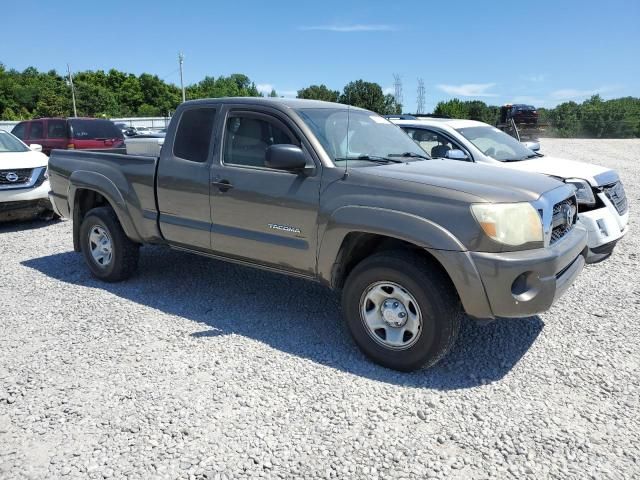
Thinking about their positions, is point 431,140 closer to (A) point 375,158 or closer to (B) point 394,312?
(A) point 375,158

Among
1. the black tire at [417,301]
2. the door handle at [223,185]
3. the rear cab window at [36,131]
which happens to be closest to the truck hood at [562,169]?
the black tire at [417,301]

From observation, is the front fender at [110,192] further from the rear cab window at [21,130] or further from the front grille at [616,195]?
the rear cab window at [21,130]

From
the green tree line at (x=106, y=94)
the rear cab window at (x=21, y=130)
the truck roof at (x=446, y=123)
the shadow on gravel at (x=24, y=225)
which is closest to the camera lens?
the truck roof at (x=446, y=123)

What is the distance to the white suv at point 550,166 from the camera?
214 inches

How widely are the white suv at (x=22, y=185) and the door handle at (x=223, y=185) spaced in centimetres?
501

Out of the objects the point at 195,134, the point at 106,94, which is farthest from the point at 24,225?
the point at 106,94

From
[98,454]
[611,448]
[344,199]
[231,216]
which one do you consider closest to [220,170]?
[231,216]

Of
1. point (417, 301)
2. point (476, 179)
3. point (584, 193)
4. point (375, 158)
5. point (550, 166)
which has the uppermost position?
point (375, 158)

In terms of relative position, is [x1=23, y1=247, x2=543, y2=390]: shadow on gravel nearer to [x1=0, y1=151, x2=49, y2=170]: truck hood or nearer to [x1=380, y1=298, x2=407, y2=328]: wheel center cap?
[x1=380, y1=298, x2=407, y2=328]: wheel center cap

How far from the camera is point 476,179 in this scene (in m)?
3.70

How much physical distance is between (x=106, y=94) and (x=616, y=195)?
269 ft

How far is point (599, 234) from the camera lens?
5.34 m

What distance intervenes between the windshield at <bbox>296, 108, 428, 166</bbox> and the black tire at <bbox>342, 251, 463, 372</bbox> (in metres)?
0.91

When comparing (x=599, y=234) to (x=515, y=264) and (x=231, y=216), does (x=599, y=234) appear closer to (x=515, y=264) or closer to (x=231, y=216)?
(x=515, y=264)
